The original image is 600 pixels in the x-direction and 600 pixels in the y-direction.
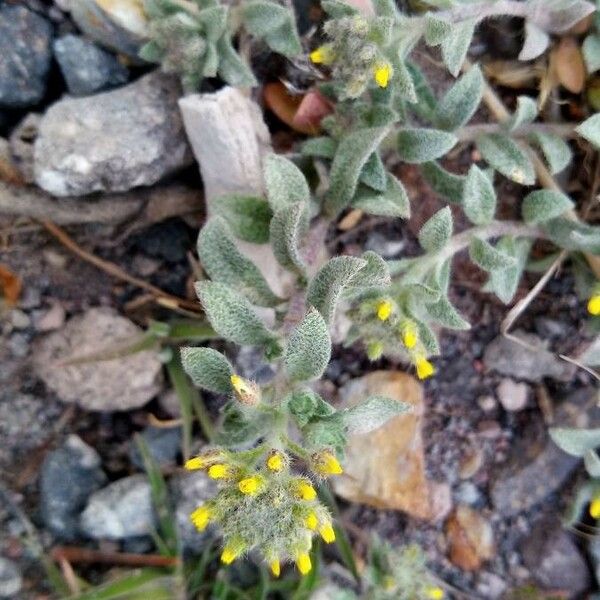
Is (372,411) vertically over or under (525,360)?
over

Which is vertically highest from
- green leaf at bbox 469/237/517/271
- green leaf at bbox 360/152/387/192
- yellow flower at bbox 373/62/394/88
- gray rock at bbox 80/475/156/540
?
yellow flower at bbox 373/62/394/88

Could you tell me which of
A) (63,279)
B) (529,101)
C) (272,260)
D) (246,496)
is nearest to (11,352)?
(63,279)

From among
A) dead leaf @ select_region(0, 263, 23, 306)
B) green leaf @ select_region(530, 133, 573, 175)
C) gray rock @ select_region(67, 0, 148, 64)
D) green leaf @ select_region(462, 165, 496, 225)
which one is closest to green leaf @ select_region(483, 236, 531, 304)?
green leaf @ select_region(462, 165, 496, 225)

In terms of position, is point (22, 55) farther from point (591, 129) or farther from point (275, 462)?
point (591, 129)

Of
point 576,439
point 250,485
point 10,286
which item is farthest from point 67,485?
point 576,439

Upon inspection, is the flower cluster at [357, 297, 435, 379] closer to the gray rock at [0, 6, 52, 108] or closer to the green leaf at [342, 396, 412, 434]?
the green leaf at [342, 396, 412, 434]

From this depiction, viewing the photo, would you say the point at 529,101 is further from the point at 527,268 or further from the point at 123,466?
the point at 123,466

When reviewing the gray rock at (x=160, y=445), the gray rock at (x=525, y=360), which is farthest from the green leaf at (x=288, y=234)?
the gray rock at (x=525, y=360)
